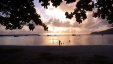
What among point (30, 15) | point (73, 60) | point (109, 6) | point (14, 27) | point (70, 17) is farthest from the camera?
point (73, 60)

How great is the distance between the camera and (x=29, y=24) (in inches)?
452

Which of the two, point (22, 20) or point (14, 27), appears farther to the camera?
point (14, 27)

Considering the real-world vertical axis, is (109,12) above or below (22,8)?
below

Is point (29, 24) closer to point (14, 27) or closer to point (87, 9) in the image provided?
point (14, 27)

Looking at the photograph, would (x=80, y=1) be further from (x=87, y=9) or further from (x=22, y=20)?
(x=22, y=20)

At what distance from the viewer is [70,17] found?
754cm

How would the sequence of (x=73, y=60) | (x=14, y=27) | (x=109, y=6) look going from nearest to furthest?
1. (x=109, y=6)
2. (x=14, y=27)
3. (x=73, y=60)

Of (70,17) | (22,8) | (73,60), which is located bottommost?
(73,60)

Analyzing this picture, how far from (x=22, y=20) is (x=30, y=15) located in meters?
0.57

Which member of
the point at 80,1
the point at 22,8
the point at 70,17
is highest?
the point at 22,8

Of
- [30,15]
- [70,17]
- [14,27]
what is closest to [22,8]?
[30,15]

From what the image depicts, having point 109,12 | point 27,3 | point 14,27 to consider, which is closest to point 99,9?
point 109,12

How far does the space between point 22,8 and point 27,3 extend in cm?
69

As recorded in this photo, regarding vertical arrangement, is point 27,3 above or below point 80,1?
above
